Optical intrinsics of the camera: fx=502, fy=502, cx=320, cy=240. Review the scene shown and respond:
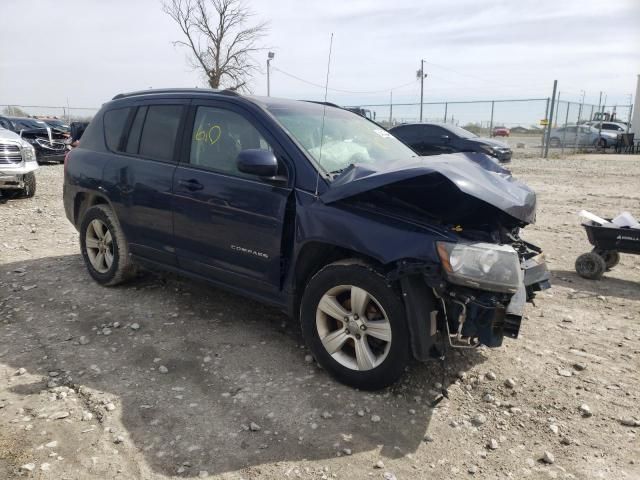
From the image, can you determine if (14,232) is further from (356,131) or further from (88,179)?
(356,131)

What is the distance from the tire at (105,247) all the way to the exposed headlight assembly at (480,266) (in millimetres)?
3151

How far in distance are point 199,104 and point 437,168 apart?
217 cm

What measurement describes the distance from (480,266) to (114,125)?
371cm

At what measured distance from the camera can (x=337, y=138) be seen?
151 inches

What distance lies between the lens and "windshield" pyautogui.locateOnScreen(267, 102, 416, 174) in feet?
11.6

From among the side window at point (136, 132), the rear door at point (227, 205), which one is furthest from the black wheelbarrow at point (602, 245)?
the side window at point (136, 132)

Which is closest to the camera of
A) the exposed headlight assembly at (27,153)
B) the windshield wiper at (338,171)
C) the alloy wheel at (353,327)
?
the alloy wheel at (353,327)

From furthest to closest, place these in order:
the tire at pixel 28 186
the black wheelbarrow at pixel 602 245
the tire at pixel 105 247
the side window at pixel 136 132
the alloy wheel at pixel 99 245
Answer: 1. the tire at pixel 28 186
2. the black wheelbarrow at pixel 602 245
3. the alloy wheel at pixel 99 245
4. the tire at pixel 105 247
5. the side window at pixel 136 132

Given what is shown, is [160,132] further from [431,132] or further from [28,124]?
[28,124]

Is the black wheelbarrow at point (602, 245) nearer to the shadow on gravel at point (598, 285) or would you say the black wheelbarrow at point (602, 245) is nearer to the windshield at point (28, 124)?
the shadow on gravel at point (598, 285)

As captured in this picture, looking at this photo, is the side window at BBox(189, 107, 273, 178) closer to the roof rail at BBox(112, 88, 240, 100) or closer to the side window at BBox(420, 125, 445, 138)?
the roof rail at BBox(112, 88, 240, 100)

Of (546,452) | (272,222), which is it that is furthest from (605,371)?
(272,222)

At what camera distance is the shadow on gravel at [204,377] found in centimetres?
271

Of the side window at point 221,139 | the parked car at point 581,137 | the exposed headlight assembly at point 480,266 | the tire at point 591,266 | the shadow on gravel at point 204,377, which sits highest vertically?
the parked car at point 581,137
